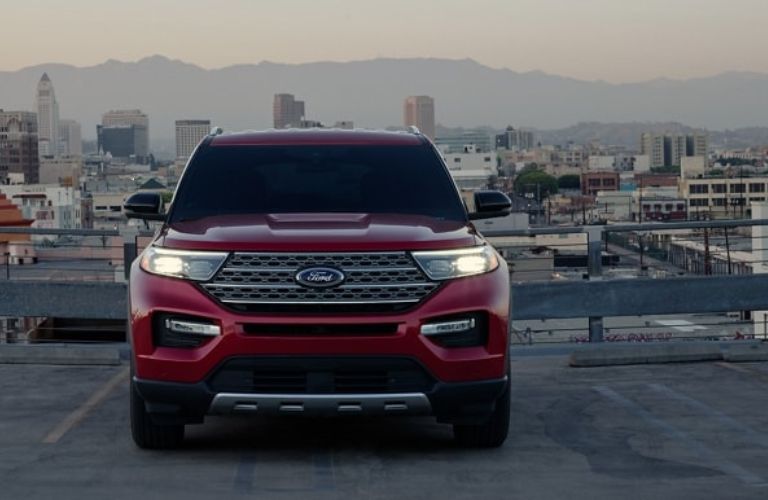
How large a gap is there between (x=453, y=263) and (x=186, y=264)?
4.67 feet

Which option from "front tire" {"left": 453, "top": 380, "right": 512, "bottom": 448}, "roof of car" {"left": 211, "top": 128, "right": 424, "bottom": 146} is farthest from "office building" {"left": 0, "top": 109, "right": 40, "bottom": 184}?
"front tire" {"left": 453, "top": 380, "right": 512, "bottom": 448}

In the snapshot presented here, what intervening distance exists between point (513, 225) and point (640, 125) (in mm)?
164727

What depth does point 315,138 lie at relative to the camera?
9414mm

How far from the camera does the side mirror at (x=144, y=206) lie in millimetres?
9039

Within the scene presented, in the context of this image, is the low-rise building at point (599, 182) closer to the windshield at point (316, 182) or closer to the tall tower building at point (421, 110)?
the tall tower building at point (421, 110)

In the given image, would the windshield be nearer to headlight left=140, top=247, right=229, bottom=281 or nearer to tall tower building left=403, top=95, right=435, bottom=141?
headlight left=140, top=247, right=229, bottom=281

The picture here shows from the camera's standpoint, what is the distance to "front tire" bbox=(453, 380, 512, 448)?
829cm

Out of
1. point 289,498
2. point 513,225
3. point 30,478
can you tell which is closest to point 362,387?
point 289,498

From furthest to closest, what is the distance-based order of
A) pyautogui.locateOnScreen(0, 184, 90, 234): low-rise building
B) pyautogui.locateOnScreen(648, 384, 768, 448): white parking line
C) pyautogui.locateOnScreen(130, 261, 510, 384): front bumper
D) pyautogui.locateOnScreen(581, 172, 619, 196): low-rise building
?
pyautogui.locateOnScreen(581, 172, 619, 196): low-rise building < pyautogui.locateOnScreen(0, 184, 90, 234): low-rise building < pyautogui.locateOnScreen(648, 384, 768, 448): white parking line < pyautogui.locateOnScreen(130, 261, 510, 384): front bumper

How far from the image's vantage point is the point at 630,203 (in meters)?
37.9

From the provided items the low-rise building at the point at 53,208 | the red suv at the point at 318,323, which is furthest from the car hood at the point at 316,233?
the low-rise building at the point at 53,208

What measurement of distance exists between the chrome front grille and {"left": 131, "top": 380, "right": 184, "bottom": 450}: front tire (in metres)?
0.96

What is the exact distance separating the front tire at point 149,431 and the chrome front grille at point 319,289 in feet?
3.15

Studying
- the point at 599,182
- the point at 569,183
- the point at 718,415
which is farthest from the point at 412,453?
the point at 599,182
